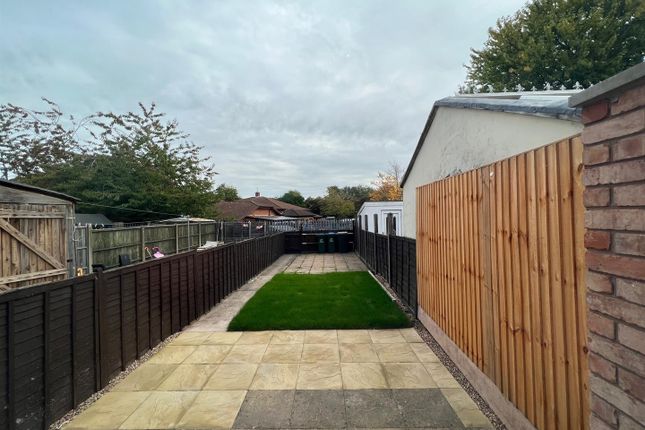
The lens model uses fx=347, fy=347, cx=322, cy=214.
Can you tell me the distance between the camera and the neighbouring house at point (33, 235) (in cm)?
497

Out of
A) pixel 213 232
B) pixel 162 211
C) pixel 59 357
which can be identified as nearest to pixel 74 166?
pixel 162 211

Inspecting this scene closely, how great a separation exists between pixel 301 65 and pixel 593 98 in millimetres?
9589

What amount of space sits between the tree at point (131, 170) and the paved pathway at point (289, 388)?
46.8 feet

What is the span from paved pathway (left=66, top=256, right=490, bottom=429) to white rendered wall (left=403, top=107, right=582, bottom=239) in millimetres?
2820

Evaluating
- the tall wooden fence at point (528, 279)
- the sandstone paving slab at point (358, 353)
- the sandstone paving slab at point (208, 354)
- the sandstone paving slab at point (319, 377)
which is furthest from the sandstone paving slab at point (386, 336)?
the sandstone paving slab at point (208, 354)

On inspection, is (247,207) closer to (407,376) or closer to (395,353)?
(395,353)

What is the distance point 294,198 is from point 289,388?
69.5 meters

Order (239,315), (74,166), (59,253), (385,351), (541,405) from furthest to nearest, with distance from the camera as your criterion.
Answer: (74,166) → (239,315) → (59,253) → (385,351) → (541,405)

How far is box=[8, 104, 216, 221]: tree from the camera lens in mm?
16734

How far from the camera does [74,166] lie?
17188 mm

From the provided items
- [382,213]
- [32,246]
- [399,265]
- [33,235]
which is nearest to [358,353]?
[399,265]

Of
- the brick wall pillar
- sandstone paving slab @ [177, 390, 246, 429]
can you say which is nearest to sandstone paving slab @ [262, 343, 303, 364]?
sandstone paving slab @ [177, 390, 246, 429]

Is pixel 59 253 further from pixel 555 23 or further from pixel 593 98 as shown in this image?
pixel 555 23

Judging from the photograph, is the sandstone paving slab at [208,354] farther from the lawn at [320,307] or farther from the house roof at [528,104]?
the house roof at [528,104]
